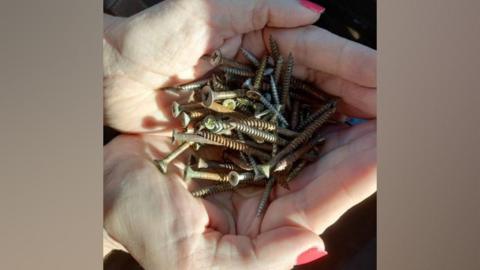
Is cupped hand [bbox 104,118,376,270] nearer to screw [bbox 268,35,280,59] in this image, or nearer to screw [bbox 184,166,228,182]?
screw [bbox 184,166,228,182]

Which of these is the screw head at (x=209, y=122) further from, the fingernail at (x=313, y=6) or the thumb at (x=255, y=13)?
the fingernail at (x=313, y=6)

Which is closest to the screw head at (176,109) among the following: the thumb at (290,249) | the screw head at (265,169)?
the screw head at (265,169)

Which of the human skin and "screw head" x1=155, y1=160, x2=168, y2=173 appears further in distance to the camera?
"screw head" x1=155, y1=160, x2=168, y2=173

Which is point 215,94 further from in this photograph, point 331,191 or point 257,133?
point 331,191

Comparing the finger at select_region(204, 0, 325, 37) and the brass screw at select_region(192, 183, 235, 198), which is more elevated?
the finger at select_region(204, 0, 325, 37)

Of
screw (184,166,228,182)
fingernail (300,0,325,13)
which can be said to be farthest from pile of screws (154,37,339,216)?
fingernail (300,0,325,13)

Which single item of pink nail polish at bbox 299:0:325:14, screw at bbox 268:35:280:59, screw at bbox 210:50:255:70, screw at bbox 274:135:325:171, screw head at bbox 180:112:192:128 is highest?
pink nail polish at bbox 299:0:325:14
